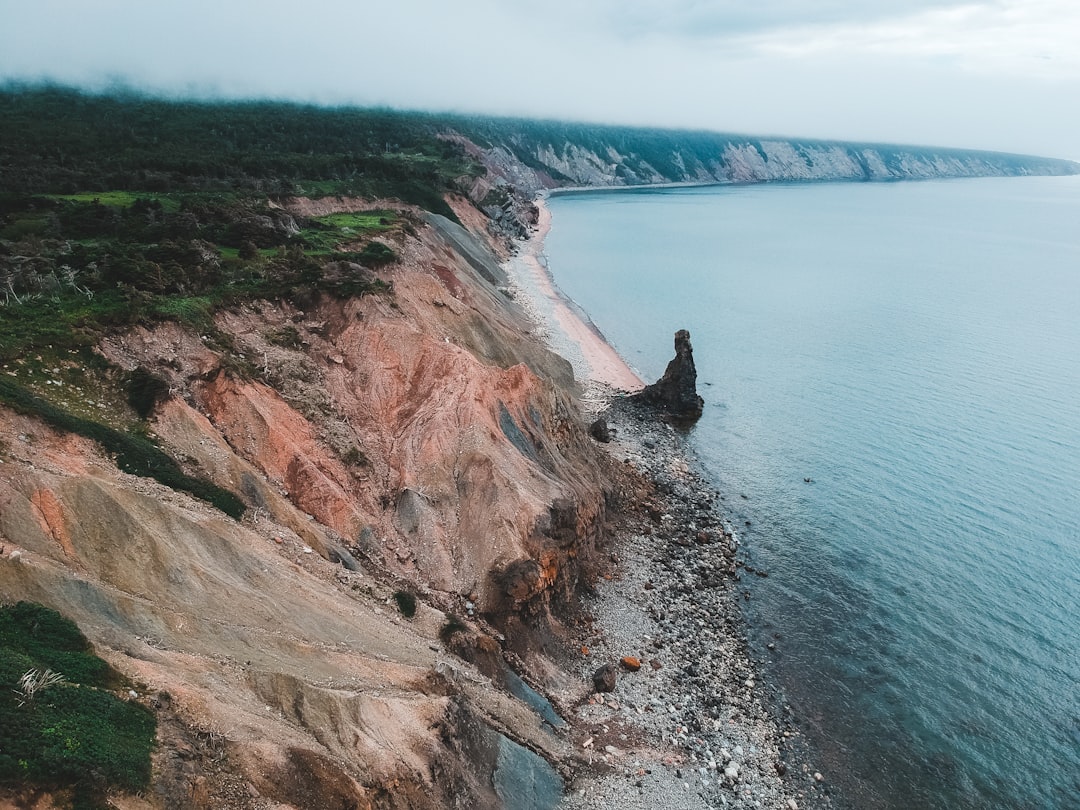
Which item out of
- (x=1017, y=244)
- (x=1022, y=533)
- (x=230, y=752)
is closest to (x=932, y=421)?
(x=1022, y=533)

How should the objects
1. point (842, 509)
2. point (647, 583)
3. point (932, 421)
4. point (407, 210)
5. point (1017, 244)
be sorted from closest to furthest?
point (647, 583) < point (842, 509) < point (932, 421) < point (407, 210) < point (1017, 244)

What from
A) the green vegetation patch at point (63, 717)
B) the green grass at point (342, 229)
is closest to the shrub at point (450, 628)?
the green vegetation patch at point (63, 717)

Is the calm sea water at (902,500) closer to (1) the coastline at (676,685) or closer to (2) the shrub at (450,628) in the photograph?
(1) the coastline at (676,685)

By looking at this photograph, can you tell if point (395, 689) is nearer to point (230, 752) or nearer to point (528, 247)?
point (230, 752)

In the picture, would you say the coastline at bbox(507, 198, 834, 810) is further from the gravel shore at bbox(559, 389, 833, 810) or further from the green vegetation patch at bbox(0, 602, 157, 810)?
the green vegetation patch at bbox(0, 602, 157, 810)

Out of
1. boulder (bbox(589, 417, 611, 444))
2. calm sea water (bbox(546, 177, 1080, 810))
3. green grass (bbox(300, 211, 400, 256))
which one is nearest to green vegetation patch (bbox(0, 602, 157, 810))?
calm sea water (bbox(546, 177, 1080, 810))

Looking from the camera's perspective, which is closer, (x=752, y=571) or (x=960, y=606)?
(x=960, y=606)
